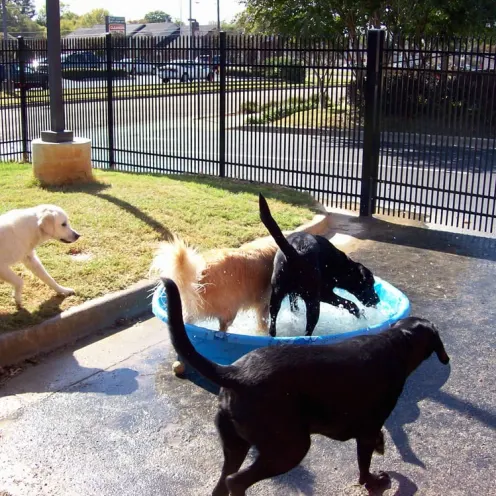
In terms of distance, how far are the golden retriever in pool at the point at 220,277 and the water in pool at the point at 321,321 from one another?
28 cm

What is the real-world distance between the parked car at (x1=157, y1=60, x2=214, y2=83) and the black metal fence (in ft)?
0.08

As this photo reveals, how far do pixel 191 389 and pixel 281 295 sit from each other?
3.15ft

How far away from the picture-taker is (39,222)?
5.90m

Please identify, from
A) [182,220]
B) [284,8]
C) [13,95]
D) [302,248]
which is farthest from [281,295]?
[284,8]

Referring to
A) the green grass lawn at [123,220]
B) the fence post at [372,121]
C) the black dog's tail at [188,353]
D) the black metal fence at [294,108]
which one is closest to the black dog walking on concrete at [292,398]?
the black dog's tail at [188,353]

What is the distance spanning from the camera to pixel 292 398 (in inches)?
126

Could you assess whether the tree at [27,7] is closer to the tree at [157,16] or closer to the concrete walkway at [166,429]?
the tree at [157,16]

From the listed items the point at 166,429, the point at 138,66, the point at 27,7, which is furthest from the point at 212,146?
the point at 27,7

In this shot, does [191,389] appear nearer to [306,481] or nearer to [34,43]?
[306,481]

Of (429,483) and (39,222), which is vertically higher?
(39,222)

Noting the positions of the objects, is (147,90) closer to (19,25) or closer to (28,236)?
(28,236)

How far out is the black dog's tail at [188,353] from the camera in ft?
10.5

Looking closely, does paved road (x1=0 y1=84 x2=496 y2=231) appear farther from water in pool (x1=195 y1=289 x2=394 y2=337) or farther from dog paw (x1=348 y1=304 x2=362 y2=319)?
dog paw (x1=348 y1=304 x2=362 y2=319)

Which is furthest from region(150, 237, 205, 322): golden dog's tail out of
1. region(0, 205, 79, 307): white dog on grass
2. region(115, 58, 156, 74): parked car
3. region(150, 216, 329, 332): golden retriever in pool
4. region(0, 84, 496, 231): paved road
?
region(115, 58, 156, 74): parked car
